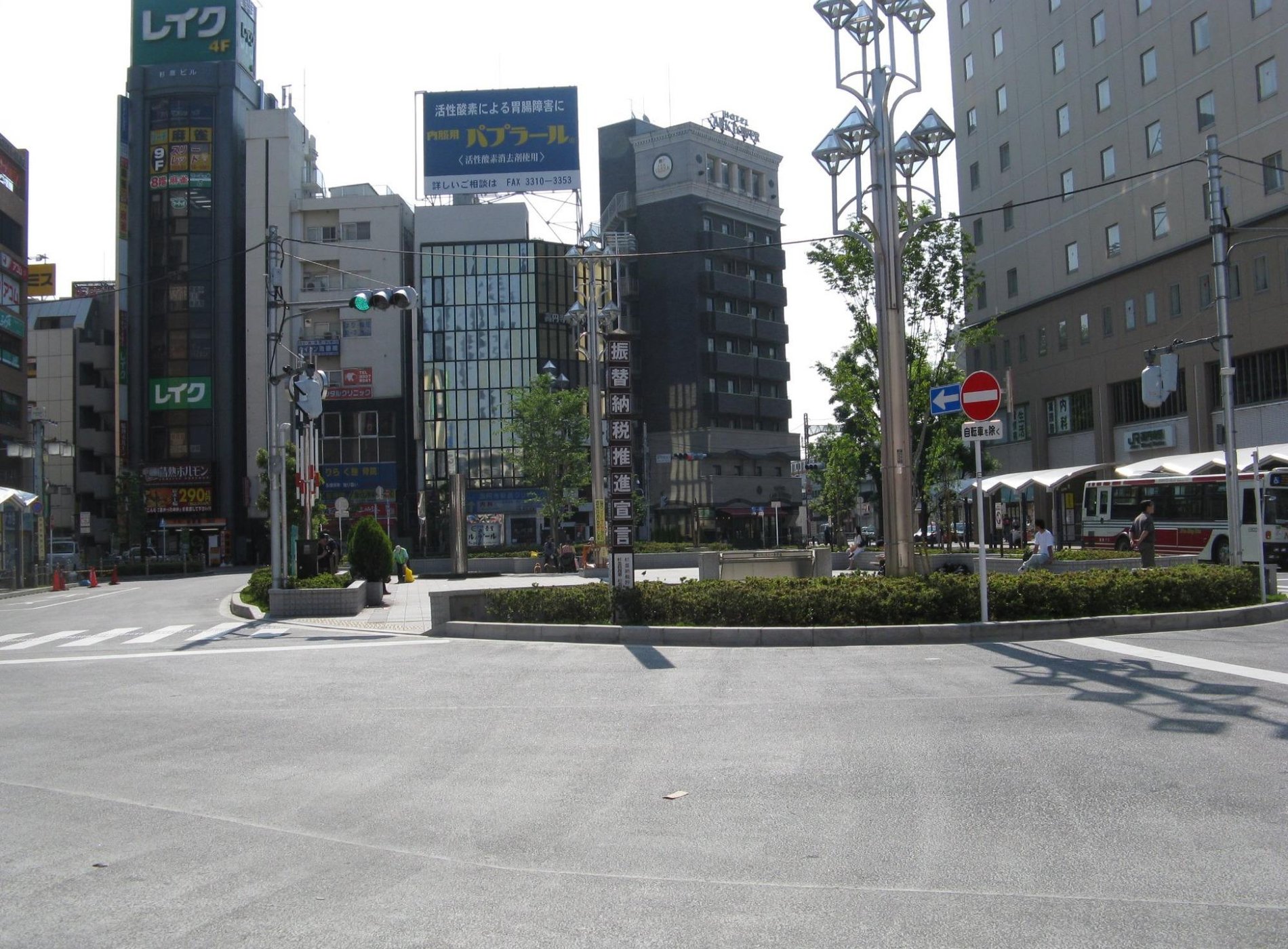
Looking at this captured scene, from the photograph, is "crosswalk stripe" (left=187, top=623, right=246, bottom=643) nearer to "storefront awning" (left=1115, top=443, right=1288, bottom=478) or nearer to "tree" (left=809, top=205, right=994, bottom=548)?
"tree" (left=809, top=205, right=994, bottom=548)

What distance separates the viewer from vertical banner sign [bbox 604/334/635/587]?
1514 cm

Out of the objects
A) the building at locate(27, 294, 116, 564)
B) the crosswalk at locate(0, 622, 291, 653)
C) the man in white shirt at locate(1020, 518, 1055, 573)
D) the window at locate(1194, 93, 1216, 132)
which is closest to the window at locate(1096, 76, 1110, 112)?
the window at locate(1194, 93, 1216, 132)

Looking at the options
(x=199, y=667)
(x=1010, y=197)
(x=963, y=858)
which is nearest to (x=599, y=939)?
(x=963, y=858)

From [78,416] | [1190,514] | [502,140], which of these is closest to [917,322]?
[1190,514]

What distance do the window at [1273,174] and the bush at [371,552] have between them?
100 ft

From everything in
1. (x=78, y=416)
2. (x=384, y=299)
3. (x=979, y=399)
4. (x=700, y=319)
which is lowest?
(x=979, y=399)

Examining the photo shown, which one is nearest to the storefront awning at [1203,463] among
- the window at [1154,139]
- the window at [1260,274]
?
the window at [1260,274]

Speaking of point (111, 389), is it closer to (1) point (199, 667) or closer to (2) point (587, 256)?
(2) point (587, 256)

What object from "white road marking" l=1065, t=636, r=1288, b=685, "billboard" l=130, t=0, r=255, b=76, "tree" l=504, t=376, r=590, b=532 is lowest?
"white road marking" l=1065, t=636, r=1288, b=685

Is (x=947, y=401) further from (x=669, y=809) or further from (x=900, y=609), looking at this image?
(x=669, y=809)

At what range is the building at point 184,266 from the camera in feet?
212

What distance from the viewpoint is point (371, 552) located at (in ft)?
78.1

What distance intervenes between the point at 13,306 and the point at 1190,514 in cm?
5199

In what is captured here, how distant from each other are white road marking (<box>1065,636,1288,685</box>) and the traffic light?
12853mm
